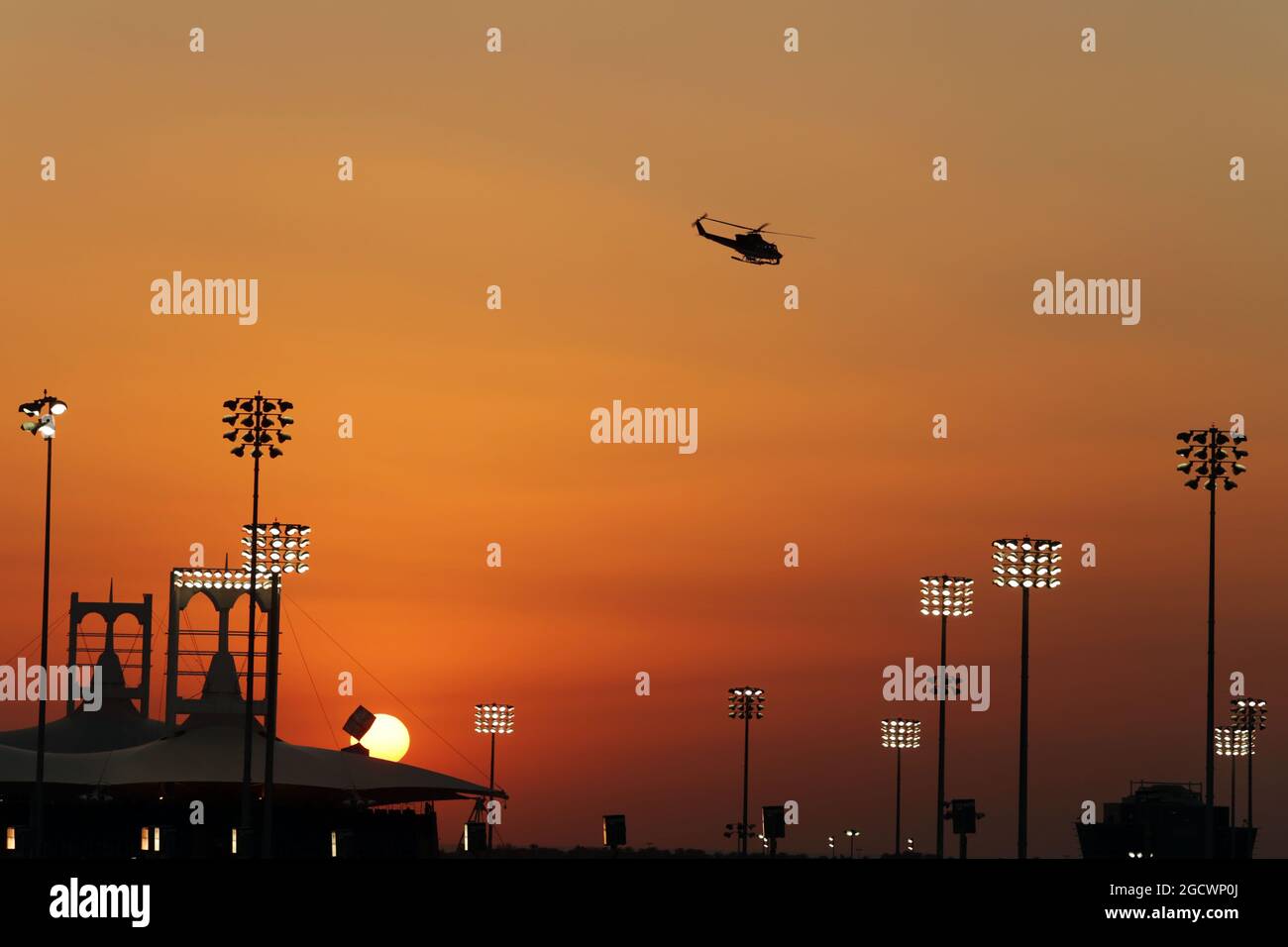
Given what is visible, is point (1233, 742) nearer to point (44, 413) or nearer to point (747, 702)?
point (747, 702)

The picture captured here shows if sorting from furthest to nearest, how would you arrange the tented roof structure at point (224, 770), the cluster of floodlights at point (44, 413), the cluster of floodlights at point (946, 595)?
the tented roof structure at point (224, 770) < the cluster of floodlights at point (946, 595) < the cluster of floodlights at point (44, 413)

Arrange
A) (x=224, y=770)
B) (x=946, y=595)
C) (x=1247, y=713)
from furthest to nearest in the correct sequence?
1. (x=1247, y=713)
2. (x=224, y=770)
3. (x=946, y=595)

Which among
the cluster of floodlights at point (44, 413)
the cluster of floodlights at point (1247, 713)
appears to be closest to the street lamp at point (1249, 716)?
the cluster of floodlights at point (1247, 713)


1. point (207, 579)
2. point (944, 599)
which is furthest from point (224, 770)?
point (944, 599)

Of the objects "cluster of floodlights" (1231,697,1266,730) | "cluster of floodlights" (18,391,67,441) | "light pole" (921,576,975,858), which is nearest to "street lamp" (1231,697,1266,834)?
"cluster of floodlights" (1231,697,1266,730)

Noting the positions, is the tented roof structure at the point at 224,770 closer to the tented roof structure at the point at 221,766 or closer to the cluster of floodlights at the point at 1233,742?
the tented roof structure at the point at 221,766

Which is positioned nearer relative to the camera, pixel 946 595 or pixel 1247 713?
pixel 946 595

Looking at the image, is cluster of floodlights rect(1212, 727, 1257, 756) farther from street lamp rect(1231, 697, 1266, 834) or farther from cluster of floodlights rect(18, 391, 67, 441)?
cluster of floodlights rect(18, 391, 67, 441)
